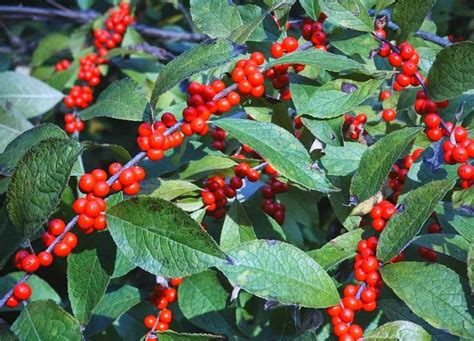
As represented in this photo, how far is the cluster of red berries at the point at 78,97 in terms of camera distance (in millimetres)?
2173

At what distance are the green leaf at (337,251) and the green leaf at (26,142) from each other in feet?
1.75

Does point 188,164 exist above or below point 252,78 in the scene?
below

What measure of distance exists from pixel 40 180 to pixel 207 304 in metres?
0.49

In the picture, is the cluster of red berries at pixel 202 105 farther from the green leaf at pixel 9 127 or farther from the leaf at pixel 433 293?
the green leaf at pixel 9 127

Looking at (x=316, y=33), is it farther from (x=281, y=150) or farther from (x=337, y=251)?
(x=337, y=251)

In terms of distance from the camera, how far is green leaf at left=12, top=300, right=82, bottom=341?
1134mm

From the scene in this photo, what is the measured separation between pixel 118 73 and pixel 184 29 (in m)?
0.39

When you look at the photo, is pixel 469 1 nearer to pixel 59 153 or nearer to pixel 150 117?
pixel 150 117

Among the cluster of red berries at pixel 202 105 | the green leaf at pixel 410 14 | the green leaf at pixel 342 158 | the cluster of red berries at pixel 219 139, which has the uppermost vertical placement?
the green leaf at pixel 410 14

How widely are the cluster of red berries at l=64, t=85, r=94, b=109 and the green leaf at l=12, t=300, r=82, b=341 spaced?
1079 mm

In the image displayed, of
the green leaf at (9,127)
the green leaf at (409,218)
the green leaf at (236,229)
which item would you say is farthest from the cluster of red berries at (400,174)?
the green leaf at (9,127)

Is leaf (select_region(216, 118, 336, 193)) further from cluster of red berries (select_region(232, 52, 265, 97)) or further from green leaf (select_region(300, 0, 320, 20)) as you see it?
green leaf (select_region(300, 0, 320, 20))

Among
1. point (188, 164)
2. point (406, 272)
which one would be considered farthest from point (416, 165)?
point (188, 164)

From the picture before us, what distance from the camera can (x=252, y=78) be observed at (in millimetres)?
1265
